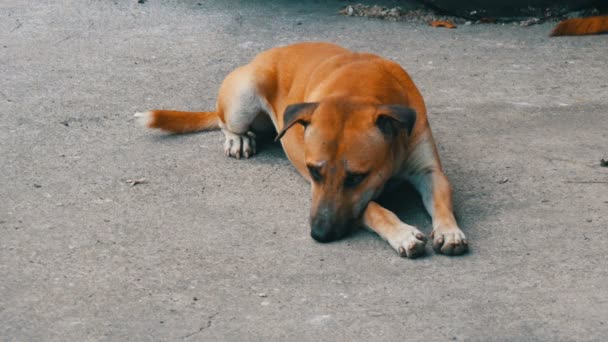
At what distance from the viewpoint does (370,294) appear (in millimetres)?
4266

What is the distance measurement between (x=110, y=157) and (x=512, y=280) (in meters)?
2.61

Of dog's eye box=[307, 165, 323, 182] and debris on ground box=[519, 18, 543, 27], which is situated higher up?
dog's eye box=[307, 165, 323, 182]

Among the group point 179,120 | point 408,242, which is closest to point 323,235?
point 408,242

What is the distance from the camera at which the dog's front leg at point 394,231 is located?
4566 mm

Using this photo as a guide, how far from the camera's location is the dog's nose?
4711mm

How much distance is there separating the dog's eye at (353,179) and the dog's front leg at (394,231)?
0.17 meters

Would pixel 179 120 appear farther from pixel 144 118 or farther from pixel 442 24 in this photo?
pixel 442 24

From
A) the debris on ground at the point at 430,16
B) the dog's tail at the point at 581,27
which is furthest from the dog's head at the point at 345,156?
the debris on ground at the point at 430,16

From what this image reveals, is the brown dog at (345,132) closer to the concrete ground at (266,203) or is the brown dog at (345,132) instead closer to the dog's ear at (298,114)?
the dog's ear at (298,114)

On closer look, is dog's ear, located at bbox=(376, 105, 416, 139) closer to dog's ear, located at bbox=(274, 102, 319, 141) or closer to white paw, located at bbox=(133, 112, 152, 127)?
dog's ear, located at bbox=(274, 102, 319, 141)

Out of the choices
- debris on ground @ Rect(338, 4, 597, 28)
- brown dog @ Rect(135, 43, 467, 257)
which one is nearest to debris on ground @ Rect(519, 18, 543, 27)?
debris on ground @ Rect(338, 4, 597, 28)

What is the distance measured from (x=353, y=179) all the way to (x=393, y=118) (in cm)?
33

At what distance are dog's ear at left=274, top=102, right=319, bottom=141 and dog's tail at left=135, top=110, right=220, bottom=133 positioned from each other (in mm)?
1492

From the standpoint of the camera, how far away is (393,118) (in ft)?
15.4
